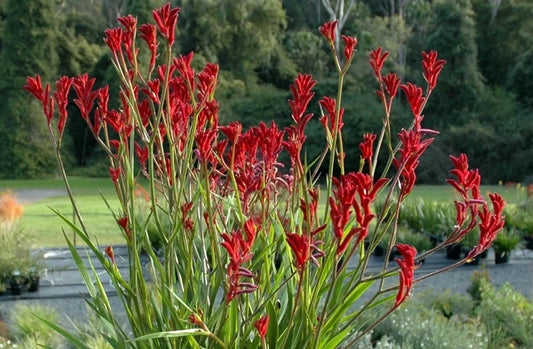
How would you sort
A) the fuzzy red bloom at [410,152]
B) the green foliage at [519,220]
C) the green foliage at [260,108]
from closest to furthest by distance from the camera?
the fuzzy red bloom at [410,152]
the green foliage at [519,220]
the green foliage at [260,108]

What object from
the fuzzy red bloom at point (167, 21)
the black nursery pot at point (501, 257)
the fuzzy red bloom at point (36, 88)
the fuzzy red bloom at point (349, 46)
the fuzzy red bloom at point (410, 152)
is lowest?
the black nursery pot at point (501, 257)

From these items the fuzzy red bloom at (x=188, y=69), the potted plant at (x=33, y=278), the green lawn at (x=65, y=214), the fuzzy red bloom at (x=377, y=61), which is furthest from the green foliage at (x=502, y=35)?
the fuzzy red bloom at (x=188, y=69)

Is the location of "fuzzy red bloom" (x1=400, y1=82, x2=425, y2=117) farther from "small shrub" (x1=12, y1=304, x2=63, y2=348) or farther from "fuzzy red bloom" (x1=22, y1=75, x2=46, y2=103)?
"small shrub" (x1=12, y1=304, x2=63, y2=348)

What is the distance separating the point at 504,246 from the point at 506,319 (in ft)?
13.1

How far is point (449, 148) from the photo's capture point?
77.2 feet

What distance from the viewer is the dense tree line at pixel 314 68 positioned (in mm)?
24000

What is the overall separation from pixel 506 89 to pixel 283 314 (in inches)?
993

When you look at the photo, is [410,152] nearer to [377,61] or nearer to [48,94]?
A: [377,61]

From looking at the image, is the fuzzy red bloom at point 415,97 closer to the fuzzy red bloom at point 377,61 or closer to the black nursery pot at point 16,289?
the fuzzy red bloom at point 377,61

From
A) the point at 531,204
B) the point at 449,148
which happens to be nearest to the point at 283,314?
the point at 531,204

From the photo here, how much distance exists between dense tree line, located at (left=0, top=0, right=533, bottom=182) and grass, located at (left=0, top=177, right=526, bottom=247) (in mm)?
1781

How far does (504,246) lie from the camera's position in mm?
9273

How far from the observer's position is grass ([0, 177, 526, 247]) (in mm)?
12070

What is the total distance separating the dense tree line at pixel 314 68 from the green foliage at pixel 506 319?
697 inches
